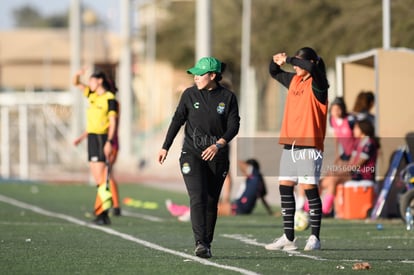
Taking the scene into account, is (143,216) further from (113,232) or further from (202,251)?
(202,251)

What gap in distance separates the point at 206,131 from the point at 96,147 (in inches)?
244

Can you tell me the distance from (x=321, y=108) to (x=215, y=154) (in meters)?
1.72

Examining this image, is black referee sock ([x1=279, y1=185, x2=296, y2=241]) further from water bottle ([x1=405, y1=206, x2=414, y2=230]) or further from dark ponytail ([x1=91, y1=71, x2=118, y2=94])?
dark ponytail ([x1=91, y1=71, x2=118, y2=94])

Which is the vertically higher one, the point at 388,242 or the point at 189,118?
the point at 189,118

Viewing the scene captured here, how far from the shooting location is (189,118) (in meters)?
13.8

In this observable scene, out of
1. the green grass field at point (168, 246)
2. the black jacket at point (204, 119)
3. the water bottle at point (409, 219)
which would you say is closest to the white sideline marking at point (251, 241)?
the green grass field at point (168, 246)

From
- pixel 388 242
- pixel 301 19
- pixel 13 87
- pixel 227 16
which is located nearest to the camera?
pixel 388 242

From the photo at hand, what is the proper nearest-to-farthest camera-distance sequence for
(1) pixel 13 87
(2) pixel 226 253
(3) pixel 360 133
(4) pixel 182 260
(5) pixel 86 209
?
(4) pixel 182 260 → (2) pixel 226 253 → (3) pixel 360 133 → (5) pixel 86 209 → (1) pixel 13 87

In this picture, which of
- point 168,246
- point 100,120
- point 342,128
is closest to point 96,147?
point 100,120

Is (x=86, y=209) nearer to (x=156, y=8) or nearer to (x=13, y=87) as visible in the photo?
(x=156, y=8)

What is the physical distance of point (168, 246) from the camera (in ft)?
48.8

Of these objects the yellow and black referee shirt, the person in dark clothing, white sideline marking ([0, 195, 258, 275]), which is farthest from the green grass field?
the yellow and black referee shirt

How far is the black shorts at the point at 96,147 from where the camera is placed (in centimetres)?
1961

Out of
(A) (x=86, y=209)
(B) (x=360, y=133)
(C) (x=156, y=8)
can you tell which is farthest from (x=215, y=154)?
(C) (x=156, y=8)
